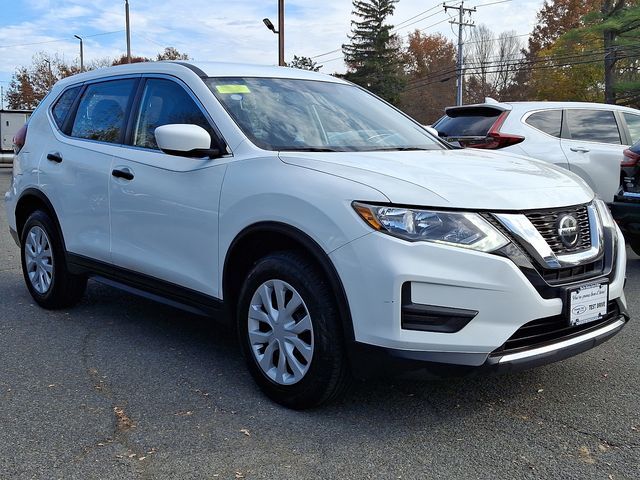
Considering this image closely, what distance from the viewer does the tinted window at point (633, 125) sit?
8258 millimetres

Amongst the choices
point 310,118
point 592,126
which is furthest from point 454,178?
point 592,126

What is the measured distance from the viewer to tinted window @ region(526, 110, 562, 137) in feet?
Answer: 26.4

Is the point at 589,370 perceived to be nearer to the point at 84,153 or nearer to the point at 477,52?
the point at 84,153

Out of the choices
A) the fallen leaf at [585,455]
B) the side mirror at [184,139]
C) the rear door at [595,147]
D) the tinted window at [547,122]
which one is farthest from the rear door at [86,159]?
the rear door at [595,147]

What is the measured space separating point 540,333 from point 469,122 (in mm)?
5609

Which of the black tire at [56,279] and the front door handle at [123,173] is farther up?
the front door handle at [123,173]

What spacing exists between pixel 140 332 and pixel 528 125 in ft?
17.3

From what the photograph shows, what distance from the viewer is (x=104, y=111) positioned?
4.83m

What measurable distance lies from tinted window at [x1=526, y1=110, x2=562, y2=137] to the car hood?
4.54 meters

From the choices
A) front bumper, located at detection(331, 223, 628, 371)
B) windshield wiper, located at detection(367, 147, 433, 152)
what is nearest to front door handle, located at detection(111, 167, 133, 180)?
windshield wiper, located at detection(367, 147, 433, 152)

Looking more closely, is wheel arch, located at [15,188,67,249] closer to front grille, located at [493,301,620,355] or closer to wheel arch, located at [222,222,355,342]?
wheel arch, located at [222,222,355,342]

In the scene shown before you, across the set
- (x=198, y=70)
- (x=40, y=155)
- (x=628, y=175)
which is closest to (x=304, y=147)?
(x=198, y=70)

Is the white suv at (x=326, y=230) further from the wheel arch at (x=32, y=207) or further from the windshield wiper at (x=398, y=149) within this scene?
the wheel arch at (x=32, y=207)

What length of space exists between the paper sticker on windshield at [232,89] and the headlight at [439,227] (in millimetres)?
1505
